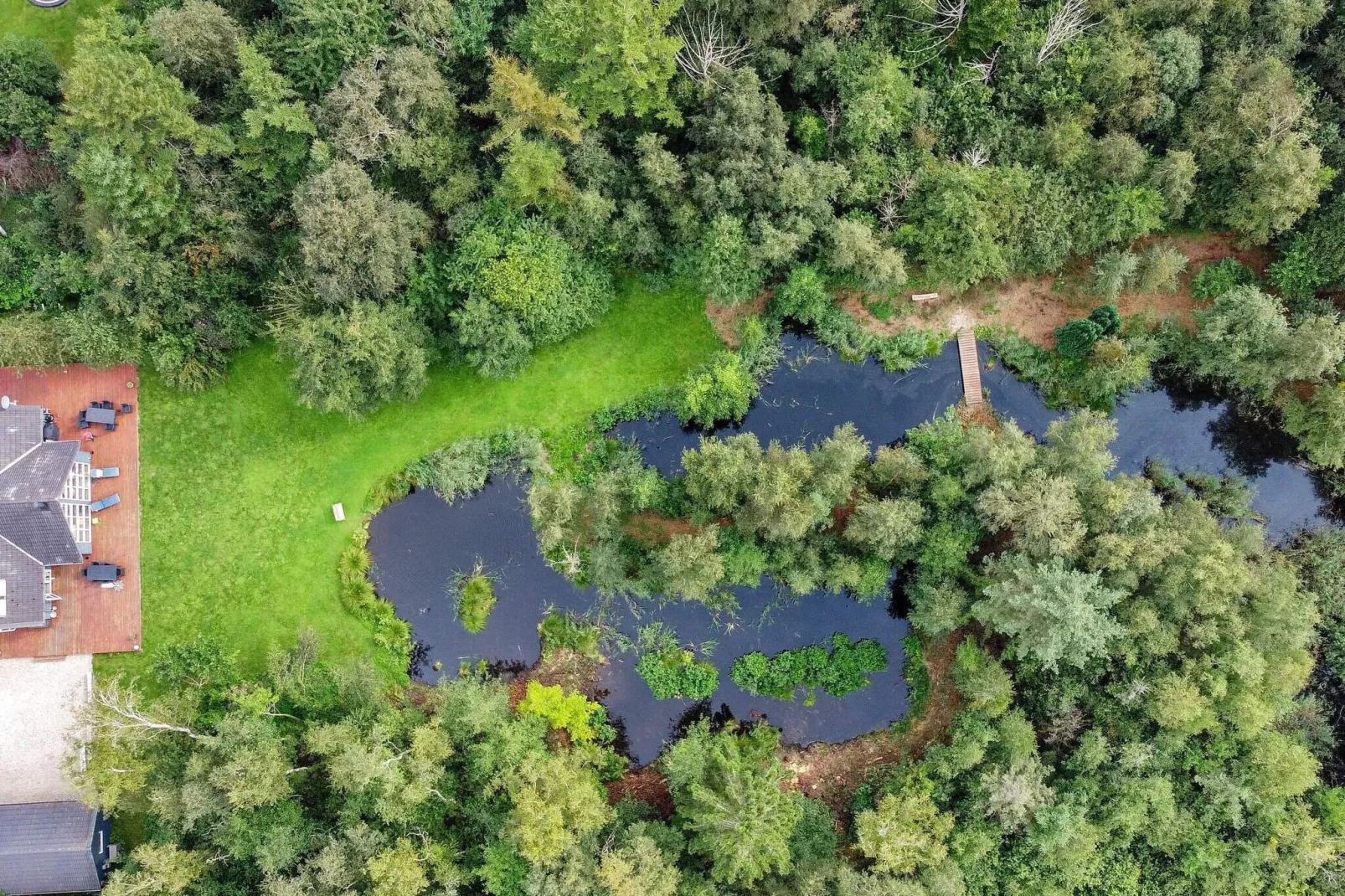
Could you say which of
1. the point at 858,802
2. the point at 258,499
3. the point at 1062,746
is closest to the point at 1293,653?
the point at 1062,746

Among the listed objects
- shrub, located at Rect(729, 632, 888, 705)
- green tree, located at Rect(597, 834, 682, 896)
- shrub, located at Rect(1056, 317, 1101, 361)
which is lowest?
green tree, located at Rect(597, 834, 682, 896)

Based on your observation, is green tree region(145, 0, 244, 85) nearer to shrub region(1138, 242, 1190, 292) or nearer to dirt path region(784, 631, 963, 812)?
dirt path region(784, 631, 963, 812)

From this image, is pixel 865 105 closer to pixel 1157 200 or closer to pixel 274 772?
pixel 1157 200

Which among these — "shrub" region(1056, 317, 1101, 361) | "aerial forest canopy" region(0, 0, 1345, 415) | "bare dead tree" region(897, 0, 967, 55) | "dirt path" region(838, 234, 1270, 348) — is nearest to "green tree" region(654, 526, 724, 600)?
"aerial forest canopy" region(0, 0, 1345, 415)

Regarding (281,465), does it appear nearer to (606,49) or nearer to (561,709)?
(561,709)

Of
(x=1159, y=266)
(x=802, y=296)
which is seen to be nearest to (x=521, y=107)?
(x=802, y=296)
